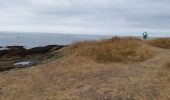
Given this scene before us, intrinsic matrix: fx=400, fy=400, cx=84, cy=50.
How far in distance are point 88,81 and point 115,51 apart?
491cm

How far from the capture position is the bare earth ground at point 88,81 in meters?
17.0

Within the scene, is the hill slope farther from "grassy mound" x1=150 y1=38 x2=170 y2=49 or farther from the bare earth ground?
"grassy mound" x1=150 y1=38 x2=170 y2=49

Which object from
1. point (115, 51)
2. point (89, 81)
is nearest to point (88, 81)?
point (89, 81)

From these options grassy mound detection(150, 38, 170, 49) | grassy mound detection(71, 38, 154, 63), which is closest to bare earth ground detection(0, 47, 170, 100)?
grassy mound detection(71, 38, 154, 63)

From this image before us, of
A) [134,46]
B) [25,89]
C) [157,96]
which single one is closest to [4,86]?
[25,89]

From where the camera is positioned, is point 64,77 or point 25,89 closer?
point 25,89

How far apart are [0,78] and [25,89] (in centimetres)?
254

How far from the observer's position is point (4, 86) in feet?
61.4

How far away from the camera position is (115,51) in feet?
75.7

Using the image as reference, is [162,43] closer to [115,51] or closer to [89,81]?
[115,51]

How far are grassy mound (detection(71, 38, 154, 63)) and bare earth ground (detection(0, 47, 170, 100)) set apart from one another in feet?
2.44

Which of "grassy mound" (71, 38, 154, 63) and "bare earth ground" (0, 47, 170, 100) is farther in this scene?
"grassy mound" (71, 38, 154, 63)

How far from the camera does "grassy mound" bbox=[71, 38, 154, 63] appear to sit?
2247cm

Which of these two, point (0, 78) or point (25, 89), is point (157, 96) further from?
point (0, 78)
